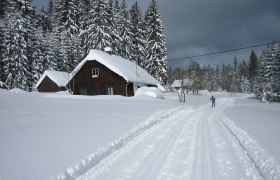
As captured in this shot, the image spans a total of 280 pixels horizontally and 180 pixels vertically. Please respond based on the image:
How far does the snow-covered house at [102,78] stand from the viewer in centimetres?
3438

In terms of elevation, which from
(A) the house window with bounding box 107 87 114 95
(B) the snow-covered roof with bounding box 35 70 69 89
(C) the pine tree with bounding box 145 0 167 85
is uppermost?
(C) the pine tree with bounding box 145 0 167 85

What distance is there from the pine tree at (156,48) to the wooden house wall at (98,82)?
1150 cm

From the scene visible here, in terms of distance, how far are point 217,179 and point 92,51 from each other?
31.1m

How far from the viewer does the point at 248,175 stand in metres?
6.12

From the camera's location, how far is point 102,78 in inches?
1401

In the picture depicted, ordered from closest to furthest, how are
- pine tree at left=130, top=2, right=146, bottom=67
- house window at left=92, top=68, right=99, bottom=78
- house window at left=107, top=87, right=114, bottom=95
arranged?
house window at left=107, top=87, right=114, bottom=95 → house window at left=92, top=68, right=99, bottom=78 → pine tree at left=130, top=2, right=146, bottom=67

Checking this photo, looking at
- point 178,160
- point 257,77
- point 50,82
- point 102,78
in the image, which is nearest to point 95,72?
point 102,78

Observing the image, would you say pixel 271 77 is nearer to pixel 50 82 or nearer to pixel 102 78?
pixel 102 78

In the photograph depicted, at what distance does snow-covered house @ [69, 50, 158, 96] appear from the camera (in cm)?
3438

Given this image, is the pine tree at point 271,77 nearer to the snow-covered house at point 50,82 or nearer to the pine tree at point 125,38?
the pine tree at point 125,38

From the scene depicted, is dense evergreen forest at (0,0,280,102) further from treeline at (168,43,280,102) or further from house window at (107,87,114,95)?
house window at (107,87,114,95)

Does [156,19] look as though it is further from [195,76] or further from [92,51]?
[195,76]

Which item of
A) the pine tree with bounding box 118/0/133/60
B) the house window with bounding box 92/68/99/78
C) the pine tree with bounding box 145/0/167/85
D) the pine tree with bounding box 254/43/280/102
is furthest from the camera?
the pine tree with bounding box 254/43/280/102

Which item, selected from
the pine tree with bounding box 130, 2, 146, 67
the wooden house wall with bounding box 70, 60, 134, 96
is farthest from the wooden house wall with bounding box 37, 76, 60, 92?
the pine tree with bounding box 130, 2, 146, 67
